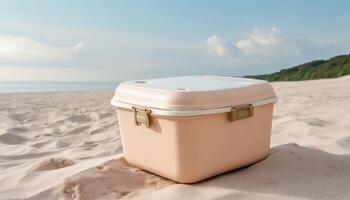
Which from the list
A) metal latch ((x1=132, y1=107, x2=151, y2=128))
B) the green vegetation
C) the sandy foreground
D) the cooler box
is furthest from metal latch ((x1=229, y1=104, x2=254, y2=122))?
the green vegetation

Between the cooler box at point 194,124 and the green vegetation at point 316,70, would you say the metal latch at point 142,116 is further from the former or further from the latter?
the green vegetation at point 316,70

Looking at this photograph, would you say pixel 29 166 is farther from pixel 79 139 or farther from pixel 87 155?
pixel 79 139

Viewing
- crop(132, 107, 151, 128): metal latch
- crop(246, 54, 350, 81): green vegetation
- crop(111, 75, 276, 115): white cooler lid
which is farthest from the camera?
crop(246, 54, 350, 81): green vegetation

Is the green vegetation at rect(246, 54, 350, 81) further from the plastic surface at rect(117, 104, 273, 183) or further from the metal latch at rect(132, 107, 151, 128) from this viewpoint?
the metal latch at rect(132, 107, 151, 128)

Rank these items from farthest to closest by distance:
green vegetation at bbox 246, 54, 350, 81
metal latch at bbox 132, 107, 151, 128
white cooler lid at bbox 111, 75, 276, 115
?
green vegetation at bbox 246, 54, 350, 81, metal latch at bbox 132, 107, 151, 128, white cooler lid at bbox 111, 75, 276, 115

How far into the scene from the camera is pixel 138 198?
6.16ft

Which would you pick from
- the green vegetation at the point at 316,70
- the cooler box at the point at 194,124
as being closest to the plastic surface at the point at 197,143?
the cooler box at the point at 194,124

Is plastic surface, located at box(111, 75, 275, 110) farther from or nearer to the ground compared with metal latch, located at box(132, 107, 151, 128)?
farther from the ground

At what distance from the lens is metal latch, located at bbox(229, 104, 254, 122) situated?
1949mm

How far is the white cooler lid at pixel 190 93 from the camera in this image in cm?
186

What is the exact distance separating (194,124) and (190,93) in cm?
14

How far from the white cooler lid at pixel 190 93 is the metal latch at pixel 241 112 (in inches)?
1.0

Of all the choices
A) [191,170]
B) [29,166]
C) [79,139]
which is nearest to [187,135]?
[191,170]

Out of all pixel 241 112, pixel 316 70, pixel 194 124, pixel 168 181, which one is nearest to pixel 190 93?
pixel 194 124
